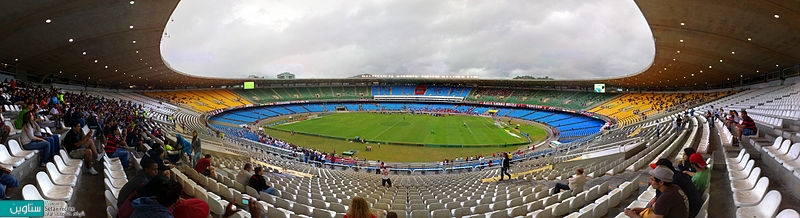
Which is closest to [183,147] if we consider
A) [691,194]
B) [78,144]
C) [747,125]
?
[78,144]

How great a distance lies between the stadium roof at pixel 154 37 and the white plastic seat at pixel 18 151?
1050 centimetres

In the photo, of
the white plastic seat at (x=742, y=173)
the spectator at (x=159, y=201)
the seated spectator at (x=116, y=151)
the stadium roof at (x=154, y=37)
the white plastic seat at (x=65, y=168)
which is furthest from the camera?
Result: the stadium roof at (x=154, y=37)

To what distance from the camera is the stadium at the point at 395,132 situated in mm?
6195

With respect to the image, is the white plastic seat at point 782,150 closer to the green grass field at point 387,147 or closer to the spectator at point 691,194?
the spectator at point 691,194

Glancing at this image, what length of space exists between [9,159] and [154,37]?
2025 cm

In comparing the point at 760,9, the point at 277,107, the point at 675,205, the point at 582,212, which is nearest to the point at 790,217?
the point at 675,205

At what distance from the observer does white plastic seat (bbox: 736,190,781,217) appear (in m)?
4.14

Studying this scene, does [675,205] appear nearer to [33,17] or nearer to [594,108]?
[33,17]

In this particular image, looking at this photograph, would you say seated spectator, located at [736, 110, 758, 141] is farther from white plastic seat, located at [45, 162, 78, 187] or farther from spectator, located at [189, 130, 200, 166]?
spectator, located at [189, 130, 200, 166]

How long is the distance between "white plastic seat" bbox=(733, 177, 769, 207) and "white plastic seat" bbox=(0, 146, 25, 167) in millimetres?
10603

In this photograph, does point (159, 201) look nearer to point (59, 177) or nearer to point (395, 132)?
point (59, 177)

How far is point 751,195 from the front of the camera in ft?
17.0

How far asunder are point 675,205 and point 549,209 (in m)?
2.60

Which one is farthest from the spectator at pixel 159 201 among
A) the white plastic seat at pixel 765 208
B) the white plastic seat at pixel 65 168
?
the white plastic seat at pixel 765 208
